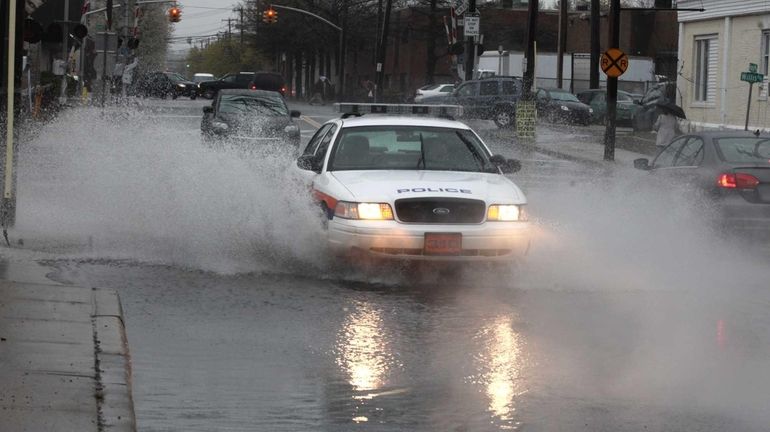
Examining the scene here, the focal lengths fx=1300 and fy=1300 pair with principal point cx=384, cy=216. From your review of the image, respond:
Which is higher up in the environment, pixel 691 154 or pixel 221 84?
pixel 691 154

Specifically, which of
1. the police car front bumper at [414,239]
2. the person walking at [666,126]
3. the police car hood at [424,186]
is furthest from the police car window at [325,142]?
the person walking at [666,126]

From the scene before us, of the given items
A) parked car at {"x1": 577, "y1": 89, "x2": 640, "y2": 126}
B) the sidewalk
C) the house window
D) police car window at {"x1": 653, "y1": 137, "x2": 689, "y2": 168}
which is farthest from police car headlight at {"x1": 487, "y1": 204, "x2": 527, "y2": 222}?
parked car at {"x1": 577, "y1": 89, "x2": 640, "y2": 126}

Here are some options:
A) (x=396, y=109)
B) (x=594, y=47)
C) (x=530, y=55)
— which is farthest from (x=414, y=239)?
(x=594, y=47)

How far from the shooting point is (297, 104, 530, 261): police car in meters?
10.9

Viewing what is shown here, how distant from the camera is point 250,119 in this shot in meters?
27.9

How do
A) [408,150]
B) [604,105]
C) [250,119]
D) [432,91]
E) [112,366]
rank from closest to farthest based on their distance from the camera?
[112,366] < [408,150] < [250,119] < [604,105] < [432,91]

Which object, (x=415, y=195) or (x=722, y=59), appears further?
(x=722, y=59)

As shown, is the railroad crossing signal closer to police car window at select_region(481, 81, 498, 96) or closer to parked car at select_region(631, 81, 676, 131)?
parked car at select_region(631, 81, 676, 131)

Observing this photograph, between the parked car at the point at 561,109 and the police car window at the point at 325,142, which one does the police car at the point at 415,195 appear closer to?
the police car window at the point at 325,142

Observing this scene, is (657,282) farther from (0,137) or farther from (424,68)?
(424,68)

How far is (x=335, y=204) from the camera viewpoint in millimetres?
11273

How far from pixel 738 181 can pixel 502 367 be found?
278 inches

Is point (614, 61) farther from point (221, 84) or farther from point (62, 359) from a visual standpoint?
point (221, 84)

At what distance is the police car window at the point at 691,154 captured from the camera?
15.0 m
